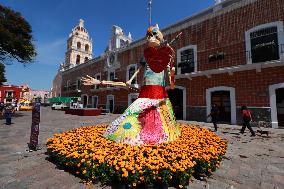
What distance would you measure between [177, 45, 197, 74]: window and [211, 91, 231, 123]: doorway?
255 cm

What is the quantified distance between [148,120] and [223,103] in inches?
409

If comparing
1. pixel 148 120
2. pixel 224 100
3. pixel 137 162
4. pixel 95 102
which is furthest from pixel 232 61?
pixel 95 102

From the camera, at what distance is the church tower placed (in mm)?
38188

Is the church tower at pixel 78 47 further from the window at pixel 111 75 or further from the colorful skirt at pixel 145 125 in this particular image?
the colorful skirt at pixel 145 125

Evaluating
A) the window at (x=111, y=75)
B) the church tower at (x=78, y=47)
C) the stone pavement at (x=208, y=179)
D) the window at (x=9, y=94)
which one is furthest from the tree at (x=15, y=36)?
the window at (x=9, y=94)

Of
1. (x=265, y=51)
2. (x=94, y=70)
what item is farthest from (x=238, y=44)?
(x=94, y=70)

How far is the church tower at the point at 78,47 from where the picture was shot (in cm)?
3819

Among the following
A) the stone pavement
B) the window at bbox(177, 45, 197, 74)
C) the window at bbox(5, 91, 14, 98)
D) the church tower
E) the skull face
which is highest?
the church tower

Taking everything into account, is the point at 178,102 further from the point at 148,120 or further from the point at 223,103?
the point at 148,120

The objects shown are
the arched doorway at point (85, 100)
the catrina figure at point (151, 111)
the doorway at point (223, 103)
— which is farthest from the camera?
the arched doorway at point (85, 100)

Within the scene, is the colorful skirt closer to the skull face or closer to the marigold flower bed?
the marigold flower bed

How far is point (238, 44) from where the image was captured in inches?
469

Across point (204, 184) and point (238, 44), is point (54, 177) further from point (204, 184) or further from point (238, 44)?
point (238, 44)

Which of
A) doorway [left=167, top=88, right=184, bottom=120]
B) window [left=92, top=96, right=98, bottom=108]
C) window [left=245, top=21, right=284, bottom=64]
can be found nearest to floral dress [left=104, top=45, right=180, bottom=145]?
window [left=245, top=21, right=284, bottom=64]
